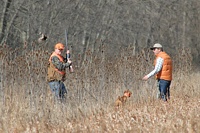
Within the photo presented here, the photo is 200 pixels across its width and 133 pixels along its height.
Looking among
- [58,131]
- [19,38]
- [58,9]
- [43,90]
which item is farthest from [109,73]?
[58,9]

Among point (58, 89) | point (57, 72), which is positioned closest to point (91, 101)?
point (58, 89)

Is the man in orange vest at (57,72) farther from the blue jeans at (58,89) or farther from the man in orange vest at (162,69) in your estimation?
the man in orange vest at (162,69)

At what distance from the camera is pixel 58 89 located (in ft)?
31.3

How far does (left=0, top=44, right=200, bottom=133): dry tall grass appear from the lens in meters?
6.20

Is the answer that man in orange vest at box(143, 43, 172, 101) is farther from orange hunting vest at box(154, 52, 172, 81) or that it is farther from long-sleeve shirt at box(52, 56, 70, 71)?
long-sleeve shirt at box(52, 56, 70, 71)

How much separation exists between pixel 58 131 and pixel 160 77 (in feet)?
13.5

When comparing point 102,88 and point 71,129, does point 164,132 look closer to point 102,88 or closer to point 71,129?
point 71,129

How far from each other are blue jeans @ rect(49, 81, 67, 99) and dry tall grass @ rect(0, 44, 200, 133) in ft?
0.47

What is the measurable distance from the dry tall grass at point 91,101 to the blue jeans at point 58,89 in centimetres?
14

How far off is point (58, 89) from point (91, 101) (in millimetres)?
657

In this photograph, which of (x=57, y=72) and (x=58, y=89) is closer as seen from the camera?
(x=58, y=89)

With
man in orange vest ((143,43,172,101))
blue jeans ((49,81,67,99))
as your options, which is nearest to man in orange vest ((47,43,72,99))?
blue jeans ((49,81,67,99))

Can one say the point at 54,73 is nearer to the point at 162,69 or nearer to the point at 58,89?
the point at 58,89

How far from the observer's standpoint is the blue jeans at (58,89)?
31.3 ft
